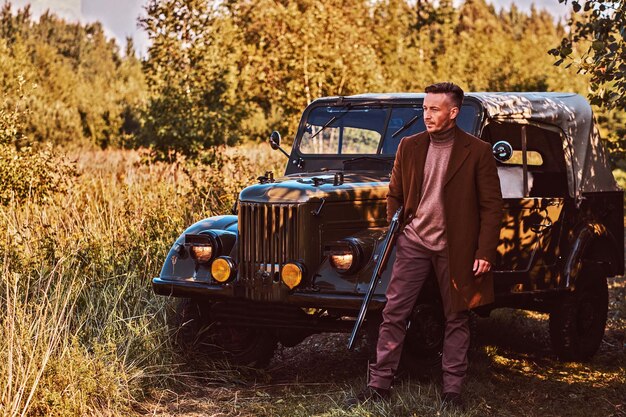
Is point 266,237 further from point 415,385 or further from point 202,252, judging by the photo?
point 415,385

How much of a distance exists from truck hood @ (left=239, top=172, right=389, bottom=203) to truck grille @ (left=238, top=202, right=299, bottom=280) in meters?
0.05

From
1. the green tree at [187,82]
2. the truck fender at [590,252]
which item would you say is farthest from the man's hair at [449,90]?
the green tree at [187,82]

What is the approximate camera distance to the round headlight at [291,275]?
6645 mm

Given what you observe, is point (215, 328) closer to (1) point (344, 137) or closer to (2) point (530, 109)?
(1) point (344, 137)

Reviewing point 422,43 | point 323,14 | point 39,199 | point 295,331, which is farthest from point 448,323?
point 422,43

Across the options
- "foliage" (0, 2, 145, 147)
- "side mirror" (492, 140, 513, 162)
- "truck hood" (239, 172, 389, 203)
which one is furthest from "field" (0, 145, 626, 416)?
"foliage" (0, 2, 145, 147)

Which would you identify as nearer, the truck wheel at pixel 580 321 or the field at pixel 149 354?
the field at pixel 149 354

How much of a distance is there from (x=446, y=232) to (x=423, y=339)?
2.91 feet

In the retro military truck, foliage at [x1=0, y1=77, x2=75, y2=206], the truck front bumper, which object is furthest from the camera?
foliage at [x1=0, y1=77, x2=75, y2=206]

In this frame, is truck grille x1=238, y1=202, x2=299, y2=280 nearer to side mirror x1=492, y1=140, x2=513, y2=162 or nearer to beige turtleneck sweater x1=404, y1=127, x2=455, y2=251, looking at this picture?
beige turtleneck sweater x1=404, y1=127, x2=455, y2=251

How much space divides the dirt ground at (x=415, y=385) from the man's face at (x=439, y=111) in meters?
1.54

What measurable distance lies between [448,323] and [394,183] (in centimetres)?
88

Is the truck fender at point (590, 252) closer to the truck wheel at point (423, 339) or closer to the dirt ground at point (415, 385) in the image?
the dirt ground at point (415, 385)

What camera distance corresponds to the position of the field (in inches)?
239
